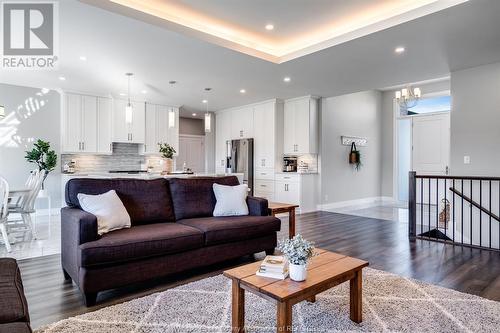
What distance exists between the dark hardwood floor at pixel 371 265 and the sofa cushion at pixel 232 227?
368mm

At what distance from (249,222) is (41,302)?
6.45 ft

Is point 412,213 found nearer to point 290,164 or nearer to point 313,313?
point 313,313

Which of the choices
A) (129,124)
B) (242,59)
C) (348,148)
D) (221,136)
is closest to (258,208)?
(242,59)

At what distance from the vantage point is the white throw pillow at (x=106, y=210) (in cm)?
272

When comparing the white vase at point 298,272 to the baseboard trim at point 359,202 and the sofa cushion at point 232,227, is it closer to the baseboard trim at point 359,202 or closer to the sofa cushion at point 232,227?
the sofa cushion at point 232,227

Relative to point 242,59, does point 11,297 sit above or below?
below

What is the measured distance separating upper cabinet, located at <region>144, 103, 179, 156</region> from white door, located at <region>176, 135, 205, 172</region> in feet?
4.89

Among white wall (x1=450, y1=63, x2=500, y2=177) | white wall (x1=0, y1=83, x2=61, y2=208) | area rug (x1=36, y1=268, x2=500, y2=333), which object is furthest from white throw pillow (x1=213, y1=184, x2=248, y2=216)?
white wall (x1=0, y1=83, x2=61, y2=208)

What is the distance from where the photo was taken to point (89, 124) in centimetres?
664

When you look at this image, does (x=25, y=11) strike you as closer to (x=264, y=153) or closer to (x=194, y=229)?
(x=194, y=229)

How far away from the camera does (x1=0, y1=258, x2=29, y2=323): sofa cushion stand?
1293mm

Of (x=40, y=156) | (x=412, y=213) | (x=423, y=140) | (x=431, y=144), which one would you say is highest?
Result: (x=423, y=140)

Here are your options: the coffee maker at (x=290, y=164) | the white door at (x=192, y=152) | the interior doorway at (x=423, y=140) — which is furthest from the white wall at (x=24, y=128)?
the interior doorway at (x=423, y=140)

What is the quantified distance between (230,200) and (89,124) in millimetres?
4691
